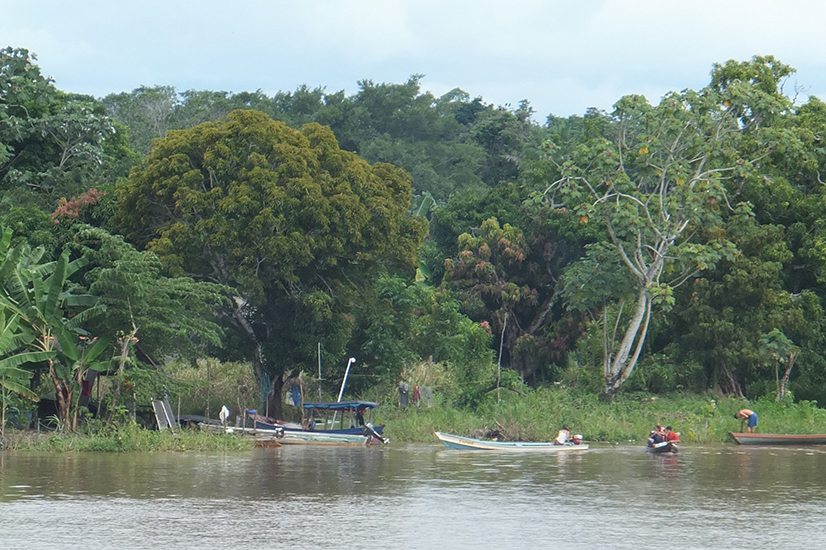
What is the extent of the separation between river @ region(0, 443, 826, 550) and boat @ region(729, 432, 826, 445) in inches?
150

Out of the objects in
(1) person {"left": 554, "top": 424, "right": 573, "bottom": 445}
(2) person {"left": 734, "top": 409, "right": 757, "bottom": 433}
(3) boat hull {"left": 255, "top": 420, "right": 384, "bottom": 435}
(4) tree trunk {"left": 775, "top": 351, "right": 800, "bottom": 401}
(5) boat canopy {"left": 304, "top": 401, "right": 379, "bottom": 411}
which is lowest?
(1) person {"left": 554, "top": 424, "right": 573, "bottom": 445}

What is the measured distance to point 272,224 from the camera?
101ft

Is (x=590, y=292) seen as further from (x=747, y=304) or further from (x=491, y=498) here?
(x=491, y=498)

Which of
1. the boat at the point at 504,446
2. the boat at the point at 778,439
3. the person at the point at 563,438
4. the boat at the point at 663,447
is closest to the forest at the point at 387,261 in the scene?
the boat at the point at 778,439

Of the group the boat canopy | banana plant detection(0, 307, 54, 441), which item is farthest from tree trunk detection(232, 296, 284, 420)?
banana plant detection(0, 307, 54, 441)

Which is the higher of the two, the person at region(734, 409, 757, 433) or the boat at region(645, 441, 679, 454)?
the person at region(734, 409, 757, 433)

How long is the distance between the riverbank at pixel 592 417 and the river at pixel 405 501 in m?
4.50

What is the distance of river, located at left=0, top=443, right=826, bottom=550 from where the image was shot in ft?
49.3

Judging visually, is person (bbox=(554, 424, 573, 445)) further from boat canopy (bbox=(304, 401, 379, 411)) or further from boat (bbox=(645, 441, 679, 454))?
boat canopy (bbox=(304, 401, 379, 411))

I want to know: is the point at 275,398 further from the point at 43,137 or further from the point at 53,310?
the point at 43,137

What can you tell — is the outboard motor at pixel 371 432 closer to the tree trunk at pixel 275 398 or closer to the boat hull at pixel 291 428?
the boat hull at pixel 291 428

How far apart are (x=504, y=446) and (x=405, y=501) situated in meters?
11.1

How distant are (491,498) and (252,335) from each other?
15786mm

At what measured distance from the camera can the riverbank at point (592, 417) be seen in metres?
32.5
